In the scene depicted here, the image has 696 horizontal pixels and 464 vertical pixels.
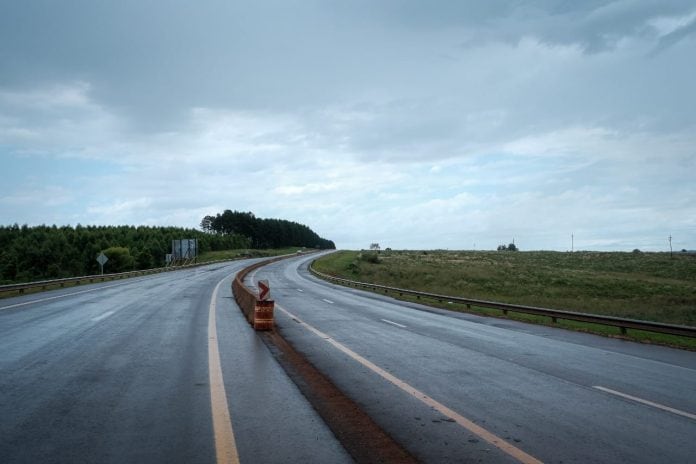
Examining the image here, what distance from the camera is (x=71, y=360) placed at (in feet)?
35.2

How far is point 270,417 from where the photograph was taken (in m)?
6.98

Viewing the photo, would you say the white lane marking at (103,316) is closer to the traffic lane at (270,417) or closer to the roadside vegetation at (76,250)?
the traffic lane at (270,417)

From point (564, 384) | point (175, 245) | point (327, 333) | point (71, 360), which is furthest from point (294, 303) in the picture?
point (175, 245)

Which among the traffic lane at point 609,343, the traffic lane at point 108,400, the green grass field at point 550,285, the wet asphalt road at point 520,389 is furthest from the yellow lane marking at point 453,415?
the green grass field at point 550,285

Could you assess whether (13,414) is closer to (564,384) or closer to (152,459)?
(152,459)

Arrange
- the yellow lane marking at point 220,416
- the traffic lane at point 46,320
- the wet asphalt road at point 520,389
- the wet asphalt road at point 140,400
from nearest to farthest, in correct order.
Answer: the yellow lane marking at point 220,416 < the wet asphalt road at point 140,400 < the wet asphalt road at point 520,389 < the traffic lane at point 46,320

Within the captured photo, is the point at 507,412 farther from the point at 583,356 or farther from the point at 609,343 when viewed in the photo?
the point at 609,343

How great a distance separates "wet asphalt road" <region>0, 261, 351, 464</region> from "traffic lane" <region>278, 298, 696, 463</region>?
1046 millimetres

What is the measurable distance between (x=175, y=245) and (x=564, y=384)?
3043 inches

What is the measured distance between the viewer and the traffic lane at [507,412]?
5934 mm

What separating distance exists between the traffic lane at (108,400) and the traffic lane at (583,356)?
6612 mm

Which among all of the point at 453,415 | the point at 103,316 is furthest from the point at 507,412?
the point at 103,316

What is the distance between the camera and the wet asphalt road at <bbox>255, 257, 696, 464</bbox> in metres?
6.07

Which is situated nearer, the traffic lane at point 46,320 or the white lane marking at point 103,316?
the traffic lane at point 46,320
